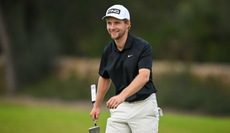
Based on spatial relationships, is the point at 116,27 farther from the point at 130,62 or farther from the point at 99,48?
the point at 99,48

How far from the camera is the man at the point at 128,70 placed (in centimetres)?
320

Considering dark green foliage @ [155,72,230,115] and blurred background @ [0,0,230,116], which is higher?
blurred background @ [0,0,230,116]

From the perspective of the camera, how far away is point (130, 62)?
325cm

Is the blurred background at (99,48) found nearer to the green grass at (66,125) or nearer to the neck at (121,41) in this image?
the green grass at (66,125)

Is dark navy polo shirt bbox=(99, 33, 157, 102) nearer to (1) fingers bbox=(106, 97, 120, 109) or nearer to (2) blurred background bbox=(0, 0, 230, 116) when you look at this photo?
(1) fingers bbox=(106, 97, 120, 109)

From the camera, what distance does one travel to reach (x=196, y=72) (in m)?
16.2

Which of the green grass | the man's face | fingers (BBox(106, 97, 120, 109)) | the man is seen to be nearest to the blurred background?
the green grass

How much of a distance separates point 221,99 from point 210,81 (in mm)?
1110

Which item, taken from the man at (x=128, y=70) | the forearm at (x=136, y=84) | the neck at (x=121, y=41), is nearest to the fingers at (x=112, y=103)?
the forearm at (x=136, y=84)

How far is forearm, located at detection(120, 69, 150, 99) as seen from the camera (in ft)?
9.72

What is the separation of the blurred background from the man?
486 inches

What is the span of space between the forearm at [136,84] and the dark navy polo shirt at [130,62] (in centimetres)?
8

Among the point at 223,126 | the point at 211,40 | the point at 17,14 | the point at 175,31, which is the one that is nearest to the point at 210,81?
the point at 211,40

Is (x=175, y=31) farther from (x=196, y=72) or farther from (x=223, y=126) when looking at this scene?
(x=223, y=126)
